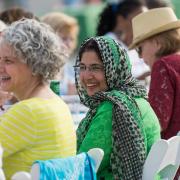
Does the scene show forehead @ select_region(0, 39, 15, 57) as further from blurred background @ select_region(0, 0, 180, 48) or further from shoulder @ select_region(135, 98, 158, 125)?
blurred background @ select_region(0, 0, 180, 48)

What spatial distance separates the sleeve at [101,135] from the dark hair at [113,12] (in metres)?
4.38

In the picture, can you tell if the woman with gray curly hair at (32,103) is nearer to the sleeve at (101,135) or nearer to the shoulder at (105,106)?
the sleeve at (101,135)

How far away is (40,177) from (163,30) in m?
2.54

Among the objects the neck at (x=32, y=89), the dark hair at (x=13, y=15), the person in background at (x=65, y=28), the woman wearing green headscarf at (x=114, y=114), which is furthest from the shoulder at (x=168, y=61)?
the person in background at (x=65, y=28)

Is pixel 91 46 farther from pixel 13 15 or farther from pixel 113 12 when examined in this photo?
pixel 113 12

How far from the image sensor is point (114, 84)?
4887 millimetres

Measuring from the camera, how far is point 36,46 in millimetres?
4512

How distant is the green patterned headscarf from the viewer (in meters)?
4.61

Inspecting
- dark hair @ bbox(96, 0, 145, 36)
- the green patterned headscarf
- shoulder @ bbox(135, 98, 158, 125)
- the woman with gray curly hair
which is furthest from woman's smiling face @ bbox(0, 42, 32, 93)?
dark hair @ bbox(96, 0, 145, 36)

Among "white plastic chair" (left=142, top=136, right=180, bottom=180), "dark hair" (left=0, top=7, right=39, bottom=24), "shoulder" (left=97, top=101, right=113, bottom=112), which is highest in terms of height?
"dark hair" (left=0, top=7, right=39, bottom=24)

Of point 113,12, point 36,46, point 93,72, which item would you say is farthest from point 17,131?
point 113,12

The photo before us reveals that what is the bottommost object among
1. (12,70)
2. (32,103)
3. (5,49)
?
(32,103)

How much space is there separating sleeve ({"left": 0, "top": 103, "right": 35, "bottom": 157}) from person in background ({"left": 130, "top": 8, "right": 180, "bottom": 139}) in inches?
57.6

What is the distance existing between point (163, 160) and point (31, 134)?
68 centimetres
